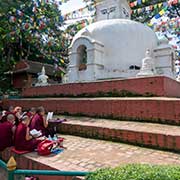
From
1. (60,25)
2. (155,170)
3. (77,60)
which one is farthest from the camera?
(60,25)

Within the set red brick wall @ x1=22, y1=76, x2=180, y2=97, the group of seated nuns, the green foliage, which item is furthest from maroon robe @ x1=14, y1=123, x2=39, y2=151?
the green foliage

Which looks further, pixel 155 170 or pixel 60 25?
pixel 60 25

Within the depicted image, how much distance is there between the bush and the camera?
7.09 ft

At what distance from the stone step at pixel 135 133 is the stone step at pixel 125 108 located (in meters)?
0.29

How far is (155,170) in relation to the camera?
2289 mm

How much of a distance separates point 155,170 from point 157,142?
7.44 feet

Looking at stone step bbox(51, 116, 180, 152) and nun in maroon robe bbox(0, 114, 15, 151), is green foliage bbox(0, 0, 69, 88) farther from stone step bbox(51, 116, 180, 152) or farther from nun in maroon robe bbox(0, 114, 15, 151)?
stone step bbox(51, 116, 180, 152)

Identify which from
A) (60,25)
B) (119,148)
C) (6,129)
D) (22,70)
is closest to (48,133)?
(6,129)

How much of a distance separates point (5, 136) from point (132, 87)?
4.10m

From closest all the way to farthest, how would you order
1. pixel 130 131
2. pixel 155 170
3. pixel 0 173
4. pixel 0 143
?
pixel 155 170 < pixel 0 173 < pixel 130 131 < pixel 0 143

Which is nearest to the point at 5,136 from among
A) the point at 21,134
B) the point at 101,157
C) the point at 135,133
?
the point at 21,134

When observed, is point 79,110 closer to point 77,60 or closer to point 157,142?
point 157,142

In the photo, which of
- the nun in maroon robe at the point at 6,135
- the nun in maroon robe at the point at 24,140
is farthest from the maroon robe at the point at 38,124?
the nun in maroon robe at the point at 24,140

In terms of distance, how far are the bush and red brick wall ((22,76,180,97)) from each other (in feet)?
14.5
